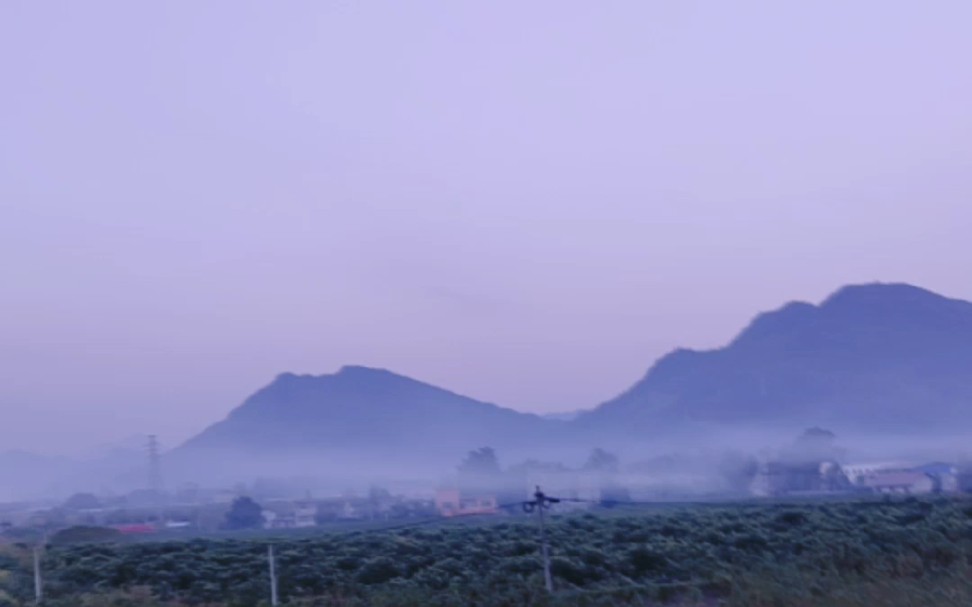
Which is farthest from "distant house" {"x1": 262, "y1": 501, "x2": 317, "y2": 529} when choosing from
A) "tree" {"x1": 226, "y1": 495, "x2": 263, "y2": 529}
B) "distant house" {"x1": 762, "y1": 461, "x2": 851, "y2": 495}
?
"distant house" {"x1": 762, "y1": 461, "x2": 851, "y2": 495}

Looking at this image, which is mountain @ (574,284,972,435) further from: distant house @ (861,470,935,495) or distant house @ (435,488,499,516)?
distant house @ (435,488,499,516)

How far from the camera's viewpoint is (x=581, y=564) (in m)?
17.6

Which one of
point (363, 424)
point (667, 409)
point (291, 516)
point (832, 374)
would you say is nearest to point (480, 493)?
point (291, 516)

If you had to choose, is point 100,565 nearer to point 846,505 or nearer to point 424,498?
point 424,498

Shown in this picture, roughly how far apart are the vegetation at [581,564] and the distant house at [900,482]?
27.7 ft

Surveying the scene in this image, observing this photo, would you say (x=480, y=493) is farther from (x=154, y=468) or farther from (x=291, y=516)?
(x=154, y=468)

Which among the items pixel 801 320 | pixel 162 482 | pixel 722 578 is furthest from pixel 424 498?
pixel 801 320

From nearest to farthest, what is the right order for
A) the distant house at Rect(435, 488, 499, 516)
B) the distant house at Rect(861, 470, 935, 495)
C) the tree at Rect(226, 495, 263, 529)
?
the distant house at Rect(435, 488, 499, 516) < the tree at Rect(226, 495, 263, 529) < the distant house at Rect(861, 470, 935, 495)

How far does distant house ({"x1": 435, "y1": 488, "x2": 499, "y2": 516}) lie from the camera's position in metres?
24.8

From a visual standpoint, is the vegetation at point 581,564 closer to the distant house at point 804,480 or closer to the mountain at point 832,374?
the distant house at point 804,480

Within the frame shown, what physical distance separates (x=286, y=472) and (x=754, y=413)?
4186cm

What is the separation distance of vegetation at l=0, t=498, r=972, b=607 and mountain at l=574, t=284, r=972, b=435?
5540cm

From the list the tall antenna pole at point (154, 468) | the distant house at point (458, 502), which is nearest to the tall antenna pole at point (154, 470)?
the tall antenna pole at point (154, 468)

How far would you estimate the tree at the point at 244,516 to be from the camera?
2883 centimetres
